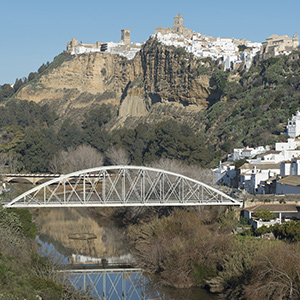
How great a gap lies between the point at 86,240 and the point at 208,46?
72076 mm

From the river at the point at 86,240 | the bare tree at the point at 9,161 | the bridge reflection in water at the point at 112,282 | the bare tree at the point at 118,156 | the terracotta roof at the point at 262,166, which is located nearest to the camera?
the bridge reflection in water at the point at 112,282

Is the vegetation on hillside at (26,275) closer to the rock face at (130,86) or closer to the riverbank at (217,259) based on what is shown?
the riverbank at (217,259)

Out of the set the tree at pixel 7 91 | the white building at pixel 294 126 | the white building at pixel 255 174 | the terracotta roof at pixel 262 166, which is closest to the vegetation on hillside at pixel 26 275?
the white building at pixel 255 174

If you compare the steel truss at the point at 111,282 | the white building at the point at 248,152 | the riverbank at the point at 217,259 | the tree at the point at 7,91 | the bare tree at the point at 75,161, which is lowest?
the steel truss at the point at 111,282

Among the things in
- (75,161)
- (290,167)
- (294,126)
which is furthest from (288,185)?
(75,161)

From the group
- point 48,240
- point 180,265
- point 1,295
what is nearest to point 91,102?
point 48,240

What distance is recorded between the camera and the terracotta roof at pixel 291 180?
153ft

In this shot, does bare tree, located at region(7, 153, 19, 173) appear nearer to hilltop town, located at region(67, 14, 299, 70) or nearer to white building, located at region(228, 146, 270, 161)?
white building, located at region(228, 146, 270, 161)

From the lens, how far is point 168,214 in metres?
44.4

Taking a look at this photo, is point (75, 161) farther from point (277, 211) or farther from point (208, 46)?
point (208, 46)

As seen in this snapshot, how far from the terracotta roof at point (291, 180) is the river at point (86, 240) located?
1278 cm

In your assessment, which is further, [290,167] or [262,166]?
[262,166]

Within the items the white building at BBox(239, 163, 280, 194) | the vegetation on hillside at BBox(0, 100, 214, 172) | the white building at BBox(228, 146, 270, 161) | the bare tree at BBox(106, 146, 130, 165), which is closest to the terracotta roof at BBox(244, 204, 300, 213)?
the white building at BBox(239, 163, 280, 194)

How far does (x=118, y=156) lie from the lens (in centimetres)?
7838
